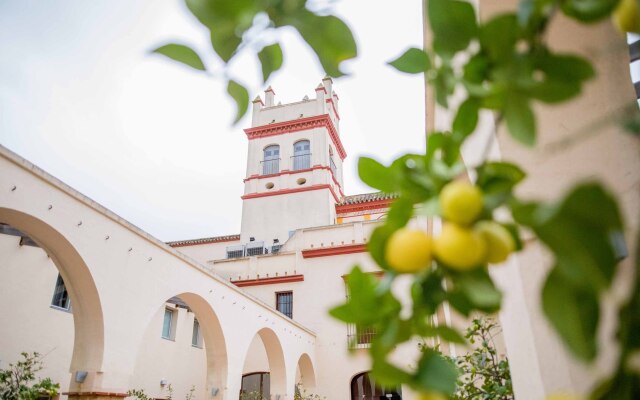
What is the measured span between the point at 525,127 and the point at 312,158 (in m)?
15.7

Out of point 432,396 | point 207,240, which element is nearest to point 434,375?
point 432,396

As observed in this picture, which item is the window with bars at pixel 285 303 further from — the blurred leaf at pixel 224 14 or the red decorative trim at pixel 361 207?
the blurred leaf at pixel 224 14

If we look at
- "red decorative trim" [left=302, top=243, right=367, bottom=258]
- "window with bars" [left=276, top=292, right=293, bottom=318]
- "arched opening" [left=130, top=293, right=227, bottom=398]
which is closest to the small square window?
"arched opening" [left=130, top=293, right=227, bottom=398]

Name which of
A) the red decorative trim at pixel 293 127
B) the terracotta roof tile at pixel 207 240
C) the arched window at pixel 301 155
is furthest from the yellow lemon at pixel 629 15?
the terracotta roof tile at pixel 207 240

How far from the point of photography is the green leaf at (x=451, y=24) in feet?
1.43

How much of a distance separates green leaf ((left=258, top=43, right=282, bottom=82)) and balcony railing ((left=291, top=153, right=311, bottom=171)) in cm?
1535

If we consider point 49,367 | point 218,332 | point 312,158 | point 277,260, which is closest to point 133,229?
point 218,332

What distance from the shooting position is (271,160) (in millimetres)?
16516

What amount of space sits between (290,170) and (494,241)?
15.7m

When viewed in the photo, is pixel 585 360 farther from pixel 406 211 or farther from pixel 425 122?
pixel 425 122

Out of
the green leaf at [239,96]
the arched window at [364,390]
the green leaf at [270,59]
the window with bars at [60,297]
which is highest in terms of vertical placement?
the window with bars at [60,297]

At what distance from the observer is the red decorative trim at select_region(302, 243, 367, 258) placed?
40.8 ft

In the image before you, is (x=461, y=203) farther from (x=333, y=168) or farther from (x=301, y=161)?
(x=333, y=168)

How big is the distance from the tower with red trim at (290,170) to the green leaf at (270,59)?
46.7 feet
